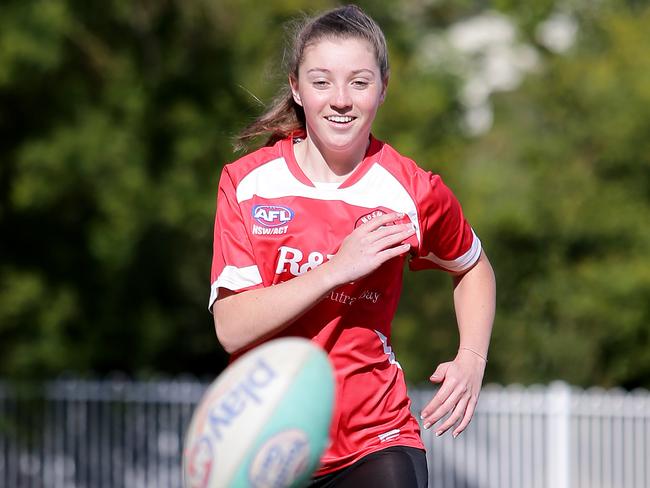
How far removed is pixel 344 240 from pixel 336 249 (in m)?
0.17

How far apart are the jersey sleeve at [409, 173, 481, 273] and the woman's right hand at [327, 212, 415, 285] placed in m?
0.32

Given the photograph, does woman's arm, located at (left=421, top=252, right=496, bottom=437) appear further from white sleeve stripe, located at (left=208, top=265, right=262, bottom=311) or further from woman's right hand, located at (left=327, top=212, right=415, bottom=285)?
white sleeve stripe, located at (left=208, top=265, right=262, bottom=311)

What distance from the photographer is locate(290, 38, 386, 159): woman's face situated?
3750 mm

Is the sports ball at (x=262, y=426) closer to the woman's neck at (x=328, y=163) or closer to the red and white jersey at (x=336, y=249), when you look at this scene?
the red and white jersey at (x=336, y=249)

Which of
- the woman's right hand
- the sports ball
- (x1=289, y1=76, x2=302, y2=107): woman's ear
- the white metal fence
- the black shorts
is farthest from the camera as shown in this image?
the white metal fence

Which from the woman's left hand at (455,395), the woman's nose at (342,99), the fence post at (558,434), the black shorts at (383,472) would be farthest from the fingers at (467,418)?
the fence post at (558,434)

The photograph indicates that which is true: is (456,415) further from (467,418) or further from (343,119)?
(343,119)

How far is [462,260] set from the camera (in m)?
4.04

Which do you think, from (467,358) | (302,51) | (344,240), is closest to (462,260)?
(467,358)

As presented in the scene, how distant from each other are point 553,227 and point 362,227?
41.6 ft

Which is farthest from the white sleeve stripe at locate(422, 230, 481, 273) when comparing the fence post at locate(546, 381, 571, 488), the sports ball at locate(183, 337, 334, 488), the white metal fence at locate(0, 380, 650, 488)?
the fence post at locate(546, 381, 571, 488)

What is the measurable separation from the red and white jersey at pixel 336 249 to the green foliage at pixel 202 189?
860cm

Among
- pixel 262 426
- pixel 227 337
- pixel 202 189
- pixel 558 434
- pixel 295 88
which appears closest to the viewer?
pixel 262 426

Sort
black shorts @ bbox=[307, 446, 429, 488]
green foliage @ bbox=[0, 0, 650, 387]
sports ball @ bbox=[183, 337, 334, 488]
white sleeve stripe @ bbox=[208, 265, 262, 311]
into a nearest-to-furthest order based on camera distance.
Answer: sports ball @ bbox=[183, 337, 334, 488], black shorts @ bbox=[307, 446, 429, 488], white sleeve stripe @ bbox=[208, 265, 262, 311], green foliage @ bbox=[0, 0, 650, 387]
